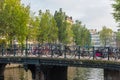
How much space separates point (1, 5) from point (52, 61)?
29141 mm

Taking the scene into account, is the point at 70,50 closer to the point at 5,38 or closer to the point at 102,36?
the point at 5,38

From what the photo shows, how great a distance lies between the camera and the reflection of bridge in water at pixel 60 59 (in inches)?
1378

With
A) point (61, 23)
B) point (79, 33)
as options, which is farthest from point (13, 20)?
point (79, 33)

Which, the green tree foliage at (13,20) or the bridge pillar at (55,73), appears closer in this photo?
the bridge pillar at (55,73)

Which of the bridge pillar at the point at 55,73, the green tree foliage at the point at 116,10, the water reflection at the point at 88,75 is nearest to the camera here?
the bridge pillar at the point at 55,73

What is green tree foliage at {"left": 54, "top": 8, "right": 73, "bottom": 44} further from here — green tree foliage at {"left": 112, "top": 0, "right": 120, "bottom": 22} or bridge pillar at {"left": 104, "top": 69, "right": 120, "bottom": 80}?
bridge pillar at {"left": 104, "top": 69, "right": 120, "bottom": 80}

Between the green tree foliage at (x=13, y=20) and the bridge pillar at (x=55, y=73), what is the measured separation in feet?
67.1

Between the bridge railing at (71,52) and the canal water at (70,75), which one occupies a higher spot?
the bridge railing at (71,52)

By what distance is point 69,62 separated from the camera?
121ft

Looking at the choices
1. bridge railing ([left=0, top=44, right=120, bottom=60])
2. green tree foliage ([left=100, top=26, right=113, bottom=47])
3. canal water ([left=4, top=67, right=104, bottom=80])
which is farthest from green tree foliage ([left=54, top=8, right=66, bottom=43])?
green tree foliage ([left=100, top=26, right=113, bottom=47])

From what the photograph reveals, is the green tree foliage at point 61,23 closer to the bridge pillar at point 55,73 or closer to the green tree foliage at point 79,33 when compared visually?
the green tree foliage at point 79,33

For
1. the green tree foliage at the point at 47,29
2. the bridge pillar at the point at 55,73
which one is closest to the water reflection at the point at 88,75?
the bridge pillar at the point at 55,73

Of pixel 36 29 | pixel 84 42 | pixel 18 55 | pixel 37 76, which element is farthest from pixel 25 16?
pixel 84 42

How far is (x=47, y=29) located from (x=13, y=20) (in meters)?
22.6
